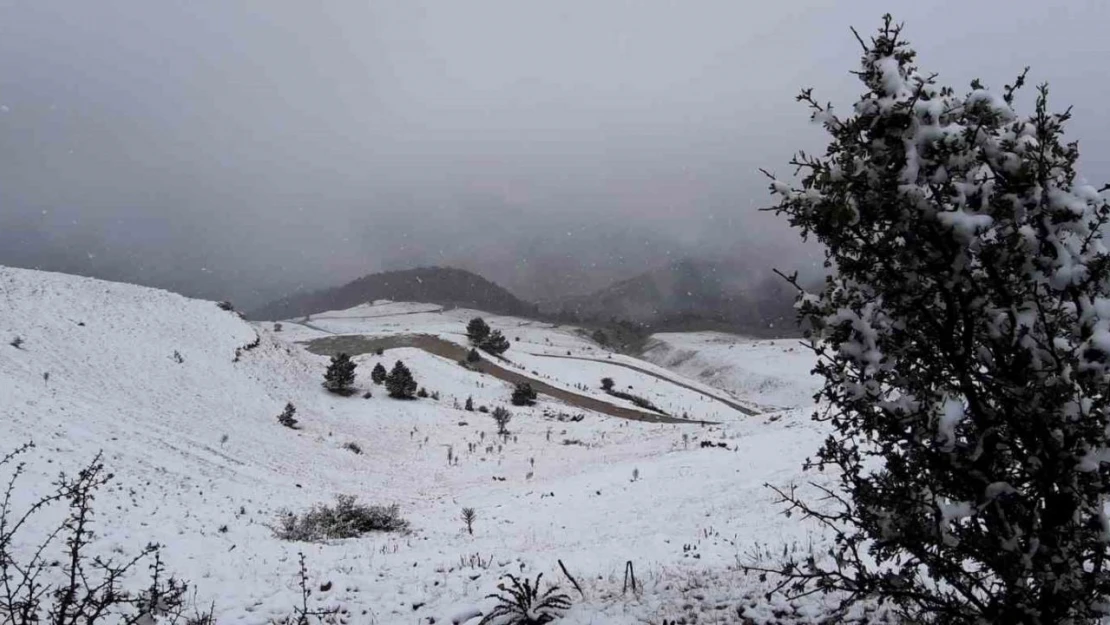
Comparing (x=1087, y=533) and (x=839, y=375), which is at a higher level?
(x=839, y=375)

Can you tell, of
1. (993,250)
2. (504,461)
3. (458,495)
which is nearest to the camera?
(993,250)

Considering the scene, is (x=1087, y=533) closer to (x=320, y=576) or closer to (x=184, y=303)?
(x=320, y=576)

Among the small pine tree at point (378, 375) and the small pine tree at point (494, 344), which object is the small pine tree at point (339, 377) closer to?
the small pine tree at point (378, 375)

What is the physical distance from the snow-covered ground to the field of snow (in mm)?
32305

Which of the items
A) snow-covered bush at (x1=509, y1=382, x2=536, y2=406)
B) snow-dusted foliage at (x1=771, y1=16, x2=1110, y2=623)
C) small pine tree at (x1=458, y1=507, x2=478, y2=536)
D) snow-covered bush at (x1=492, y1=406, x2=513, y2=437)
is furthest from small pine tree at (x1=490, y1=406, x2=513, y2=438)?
snow-dusted foliage at (x1=771, y1=16, x2=1110, y2=623)

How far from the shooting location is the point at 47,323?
19438 millimetres

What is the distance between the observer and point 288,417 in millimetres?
23359

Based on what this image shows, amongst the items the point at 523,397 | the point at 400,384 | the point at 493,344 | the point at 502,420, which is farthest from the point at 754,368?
the point at 400,384

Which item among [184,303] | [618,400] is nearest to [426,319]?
[618,400]

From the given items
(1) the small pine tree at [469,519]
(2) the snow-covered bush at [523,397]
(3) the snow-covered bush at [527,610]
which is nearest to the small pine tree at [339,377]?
(2) the snow-covered bush at [523,397]

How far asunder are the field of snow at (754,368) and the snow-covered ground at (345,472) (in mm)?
32305

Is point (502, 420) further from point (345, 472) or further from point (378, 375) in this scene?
point (345, 472)

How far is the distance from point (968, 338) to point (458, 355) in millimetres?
47205

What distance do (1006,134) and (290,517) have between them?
13.6 metres
